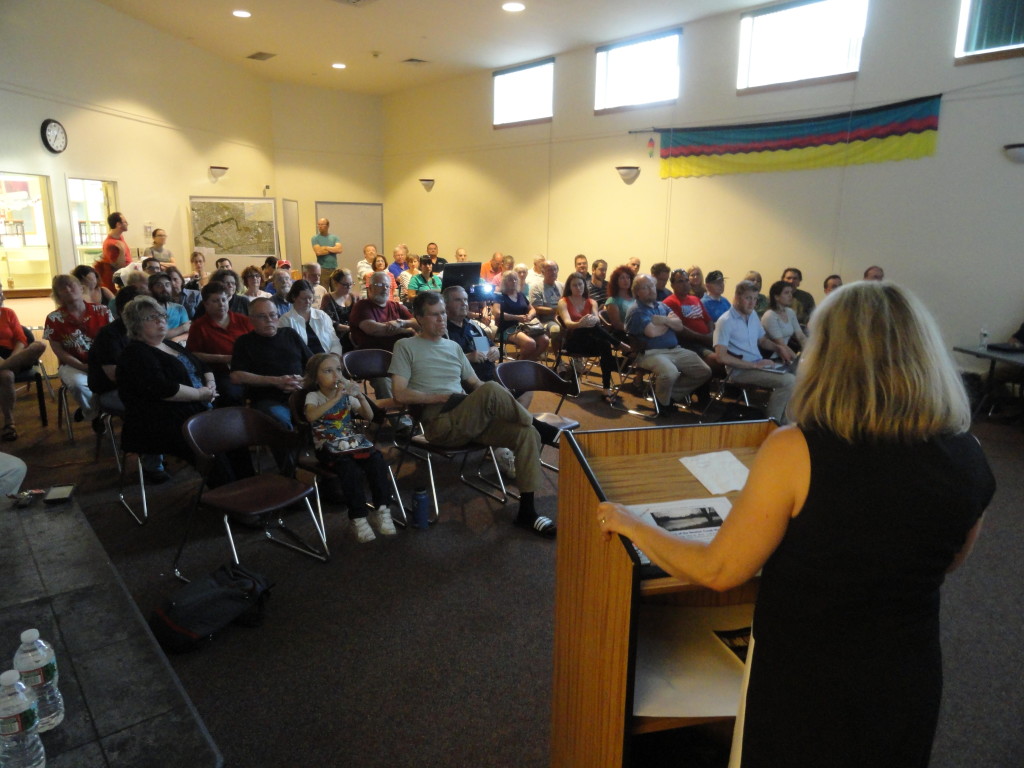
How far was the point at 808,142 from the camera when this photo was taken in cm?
769

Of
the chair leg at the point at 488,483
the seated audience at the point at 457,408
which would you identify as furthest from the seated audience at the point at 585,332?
the seated audience at the point at 457,408

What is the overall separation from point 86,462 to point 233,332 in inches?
53.2

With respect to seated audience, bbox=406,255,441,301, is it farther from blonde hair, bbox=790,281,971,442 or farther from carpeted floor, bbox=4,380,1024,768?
blonde hair, bbox=790,281,971,442

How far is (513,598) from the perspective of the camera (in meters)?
3.03

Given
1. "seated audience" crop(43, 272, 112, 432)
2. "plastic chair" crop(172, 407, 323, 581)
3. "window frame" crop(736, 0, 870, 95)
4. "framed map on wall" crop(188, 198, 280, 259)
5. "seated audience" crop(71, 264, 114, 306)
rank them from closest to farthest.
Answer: "plastic chair" crop(172, 407, 323, 581), "seated audience" crop(43, 272, 112, 432), "seated audience" crop(71, 264, 114, 306), "window frame" crop(736, 0, 870, 95), "framed map on wall" crop(188, 198, 280, 259)

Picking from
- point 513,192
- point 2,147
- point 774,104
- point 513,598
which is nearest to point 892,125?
point 774,104

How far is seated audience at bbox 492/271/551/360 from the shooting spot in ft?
23.9

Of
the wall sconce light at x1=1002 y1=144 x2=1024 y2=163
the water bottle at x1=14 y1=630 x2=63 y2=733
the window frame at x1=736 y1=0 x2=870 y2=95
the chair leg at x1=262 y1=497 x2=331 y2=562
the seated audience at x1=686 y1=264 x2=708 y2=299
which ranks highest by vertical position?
the window frame at x1=736 y1=0 x2=870 y2=95

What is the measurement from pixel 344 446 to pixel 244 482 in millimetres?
534

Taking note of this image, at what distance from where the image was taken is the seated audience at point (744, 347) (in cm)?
561

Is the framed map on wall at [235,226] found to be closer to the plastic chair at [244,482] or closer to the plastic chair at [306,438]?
the plastic chair at [306,438]

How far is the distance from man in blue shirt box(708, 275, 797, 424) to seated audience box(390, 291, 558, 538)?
252 cm

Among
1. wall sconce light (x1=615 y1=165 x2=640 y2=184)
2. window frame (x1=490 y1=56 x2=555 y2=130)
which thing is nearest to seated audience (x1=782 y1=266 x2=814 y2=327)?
wall sconce light (x1=615 y1=165 x2=640 y2=184)

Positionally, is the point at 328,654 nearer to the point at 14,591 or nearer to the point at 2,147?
the point at 14,591
